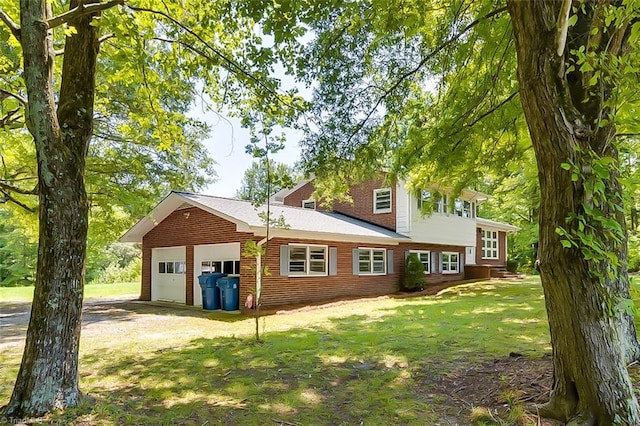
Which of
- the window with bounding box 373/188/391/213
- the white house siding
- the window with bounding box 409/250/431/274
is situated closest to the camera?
the white house siding

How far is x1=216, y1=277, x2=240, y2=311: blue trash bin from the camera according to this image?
13.4m

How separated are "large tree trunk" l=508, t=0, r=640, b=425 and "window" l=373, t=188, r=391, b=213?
16.1 m

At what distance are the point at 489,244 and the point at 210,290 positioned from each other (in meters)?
20.1

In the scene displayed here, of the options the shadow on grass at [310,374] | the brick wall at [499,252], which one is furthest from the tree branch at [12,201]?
the brick wall at [499,252]

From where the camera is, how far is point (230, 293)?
1348 centimetres

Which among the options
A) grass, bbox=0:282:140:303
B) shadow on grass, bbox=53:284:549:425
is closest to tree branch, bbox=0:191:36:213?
shadow on grass, bbox=53:284:549:425

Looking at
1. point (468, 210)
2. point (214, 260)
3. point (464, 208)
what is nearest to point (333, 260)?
point (214, 260)

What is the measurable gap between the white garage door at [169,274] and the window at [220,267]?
1.24 m

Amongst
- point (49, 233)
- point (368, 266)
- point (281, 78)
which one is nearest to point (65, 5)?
point (281, 78)

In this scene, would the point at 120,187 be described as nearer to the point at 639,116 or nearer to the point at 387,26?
the point at 387,26

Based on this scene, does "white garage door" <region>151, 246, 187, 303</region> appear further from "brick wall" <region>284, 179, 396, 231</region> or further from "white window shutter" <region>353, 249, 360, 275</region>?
"brick wall" <region>284, 179, 396, 231</region>

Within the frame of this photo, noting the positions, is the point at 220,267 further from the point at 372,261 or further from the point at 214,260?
the point at 372,261

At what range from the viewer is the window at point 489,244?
89.4 feet

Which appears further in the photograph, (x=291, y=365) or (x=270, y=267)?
(x=270, y=267)
